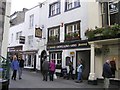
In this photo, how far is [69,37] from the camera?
2391cm

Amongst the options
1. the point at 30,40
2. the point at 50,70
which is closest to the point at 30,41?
the point at 30,40

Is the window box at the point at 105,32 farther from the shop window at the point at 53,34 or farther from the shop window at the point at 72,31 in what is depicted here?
the shop window at the point at 53,34

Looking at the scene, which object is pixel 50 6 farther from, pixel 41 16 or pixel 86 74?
pixel 86 74

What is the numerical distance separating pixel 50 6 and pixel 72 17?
5.30 meters

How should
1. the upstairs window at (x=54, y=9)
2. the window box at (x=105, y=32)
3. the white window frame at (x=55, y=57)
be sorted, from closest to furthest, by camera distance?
the window box at (x=105, y=32), the white window frame at (x=55, y=57), the upstairs window at (x=54, y=9)

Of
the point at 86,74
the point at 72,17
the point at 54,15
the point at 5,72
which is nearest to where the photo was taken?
the point at 5,72

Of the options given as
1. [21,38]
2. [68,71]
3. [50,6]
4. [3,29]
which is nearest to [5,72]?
[3,29]

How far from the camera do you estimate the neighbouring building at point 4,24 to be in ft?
54.5

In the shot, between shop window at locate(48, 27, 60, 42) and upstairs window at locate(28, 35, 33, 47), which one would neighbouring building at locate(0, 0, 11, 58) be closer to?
shop window at locate(48, 27, 60, 42)

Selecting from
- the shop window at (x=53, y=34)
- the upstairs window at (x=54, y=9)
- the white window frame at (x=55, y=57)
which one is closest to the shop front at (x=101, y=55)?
the white window frame at (x=55, y=57)

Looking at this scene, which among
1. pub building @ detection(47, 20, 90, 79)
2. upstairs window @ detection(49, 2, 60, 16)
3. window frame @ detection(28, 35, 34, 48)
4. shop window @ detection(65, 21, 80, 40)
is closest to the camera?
pub building @ detection(47, 20, 90, 79)

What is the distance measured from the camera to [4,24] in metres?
17.2

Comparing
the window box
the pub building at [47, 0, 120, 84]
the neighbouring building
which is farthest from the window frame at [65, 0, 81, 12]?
the neighbouring building

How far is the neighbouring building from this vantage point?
16.6 metres
